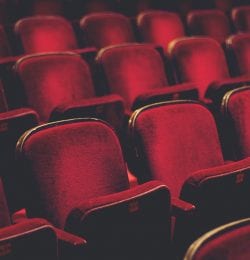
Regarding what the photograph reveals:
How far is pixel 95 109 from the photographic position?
2.13 ft

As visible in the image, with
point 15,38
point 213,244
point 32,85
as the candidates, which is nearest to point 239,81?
point 32,85

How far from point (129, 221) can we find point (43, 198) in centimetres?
10

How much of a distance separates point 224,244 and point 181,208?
0.16m

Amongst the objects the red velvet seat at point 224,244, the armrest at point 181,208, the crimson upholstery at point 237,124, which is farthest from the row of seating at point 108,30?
the red velvet seat at point 224,244

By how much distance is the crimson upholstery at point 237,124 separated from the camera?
2.22ft

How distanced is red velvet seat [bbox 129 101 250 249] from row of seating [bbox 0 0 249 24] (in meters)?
0.59

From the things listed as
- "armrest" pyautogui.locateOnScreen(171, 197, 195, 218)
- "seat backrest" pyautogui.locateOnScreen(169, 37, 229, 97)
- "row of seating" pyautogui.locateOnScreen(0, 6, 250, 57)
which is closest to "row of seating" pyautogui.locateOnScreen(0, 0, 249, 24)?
"row of seating" pyautogui.locateOnScreen(0, 6, 250, 57)

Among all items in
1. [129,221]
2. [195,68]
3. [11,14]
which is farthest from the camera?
[11,14]

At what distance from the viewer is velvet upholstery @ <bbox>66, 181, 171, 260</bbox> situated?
Answer: 0.44m

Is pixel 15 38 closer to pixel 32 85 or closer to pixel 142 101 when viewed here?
pixel 32 85

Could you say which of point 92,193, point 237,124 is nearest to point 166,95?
point 237,124

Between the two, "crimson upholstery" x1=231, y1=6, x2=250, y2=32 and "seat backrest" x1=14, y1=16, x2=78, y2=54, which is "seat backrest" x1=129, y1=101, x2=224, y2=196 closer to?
"seat backrest" x1=14, y1=16, x2=78, y2=54

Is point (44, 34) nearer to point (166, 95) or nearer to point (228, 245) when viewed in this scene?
point (166, 95)

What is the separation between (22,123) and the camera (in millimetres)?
581
